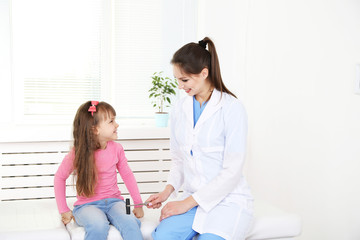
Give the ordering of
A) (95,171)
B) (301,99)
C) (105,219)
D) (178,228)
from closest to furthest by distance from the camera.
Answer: (178,228)
(105,219)
(95,171)
(301,99)

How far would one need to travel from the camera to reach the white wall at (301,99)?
184 centimetres

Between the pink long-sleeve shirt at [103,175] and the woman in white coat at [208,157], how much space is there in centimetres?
28

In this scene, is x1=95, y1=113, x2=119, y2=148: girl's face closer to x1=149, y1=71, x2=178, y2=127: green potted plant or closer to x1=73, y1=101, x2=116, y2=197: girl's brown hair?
x1=73, y1=101, x2=116, y2=197: girl's brown hair

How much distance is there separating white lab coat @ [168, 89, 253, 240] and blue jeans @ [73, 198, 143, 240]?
258 mm

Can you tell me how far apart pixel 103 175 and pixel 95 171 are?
74 millimetres

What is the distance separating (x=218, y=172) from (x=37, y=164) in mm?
1492

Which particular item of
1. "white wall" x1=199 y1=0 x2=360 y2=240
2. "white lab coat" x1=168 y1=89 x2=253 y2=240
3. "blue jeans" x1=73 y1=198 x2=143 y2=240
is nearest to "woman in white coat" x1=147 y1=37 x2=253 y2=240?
"white lab coat" x1=168 y1=89 x2=253 y2=240

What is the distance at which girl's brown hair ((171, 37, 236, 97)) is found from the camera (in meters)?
1.64

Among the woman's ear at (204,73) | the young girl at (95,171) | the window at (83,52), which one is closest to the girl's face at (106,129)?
the young girl at (95,171)

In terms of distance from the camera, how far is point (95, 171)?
73.7 inches

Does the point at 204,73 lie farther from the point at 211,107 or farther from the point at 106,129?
the point at 106,129

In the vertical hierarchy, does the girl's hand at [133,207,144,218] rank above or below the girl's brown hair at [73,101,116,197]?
below

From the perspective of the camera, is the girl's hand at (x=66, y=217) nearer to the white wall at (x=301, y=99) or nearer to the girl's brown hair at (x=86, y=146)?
the girl's brown hair at (x=86, y=146)

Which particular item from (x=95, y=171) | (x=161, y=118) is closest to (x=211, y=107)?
(x=95, y=171)
